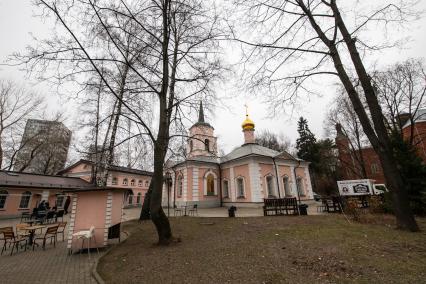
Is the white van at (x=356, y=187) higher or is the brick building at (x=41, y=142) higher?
the brick building at (x=41, y=142)

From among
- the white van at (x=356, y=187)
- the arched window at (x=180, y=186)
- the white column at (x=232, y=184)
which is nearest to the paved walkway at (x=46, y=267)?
the white column at (x=232, y=184)

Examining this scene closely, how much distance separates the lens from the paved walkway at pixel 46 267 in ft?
17.4

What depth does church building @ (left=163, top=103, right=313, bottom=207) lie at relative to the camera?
862 inches

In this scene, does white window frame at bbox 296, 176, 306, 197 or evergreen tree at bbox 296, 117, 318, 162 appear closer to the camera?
white window frame at bbox 296, 176, 306, 197

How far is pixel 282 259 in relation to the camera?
516 cm

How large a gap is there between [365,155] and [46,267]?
47.4 meters

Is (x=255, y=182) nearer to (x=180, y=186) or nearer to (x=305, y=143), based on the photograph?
(x=180, y=186)

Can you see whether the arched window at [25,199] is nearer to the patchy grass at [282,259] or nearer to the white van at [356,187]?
the patchy grass at [282,259]

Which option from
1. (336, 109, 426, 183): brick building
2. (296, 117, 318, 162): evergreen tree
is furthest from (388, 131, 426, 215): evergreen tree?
(296, 117, 318, 162): evergreen tree

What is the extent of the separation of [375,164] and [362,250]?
42706mm

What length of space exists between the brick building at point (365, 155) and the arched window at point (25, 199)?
117ft

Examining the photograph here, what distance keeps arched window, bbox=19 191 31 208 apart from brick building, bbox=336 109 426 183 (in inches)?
1402

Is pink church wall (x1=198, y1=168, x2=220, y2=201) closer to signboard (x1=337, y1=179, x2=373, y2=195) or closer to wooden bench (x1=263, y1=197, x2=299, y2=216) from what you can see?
wooden bench (x1=263, y1=197, x2=299, y2=216)

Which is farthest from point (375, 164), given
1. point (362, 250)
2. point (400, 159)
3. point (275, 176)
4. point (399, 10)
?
point (362, 250)
